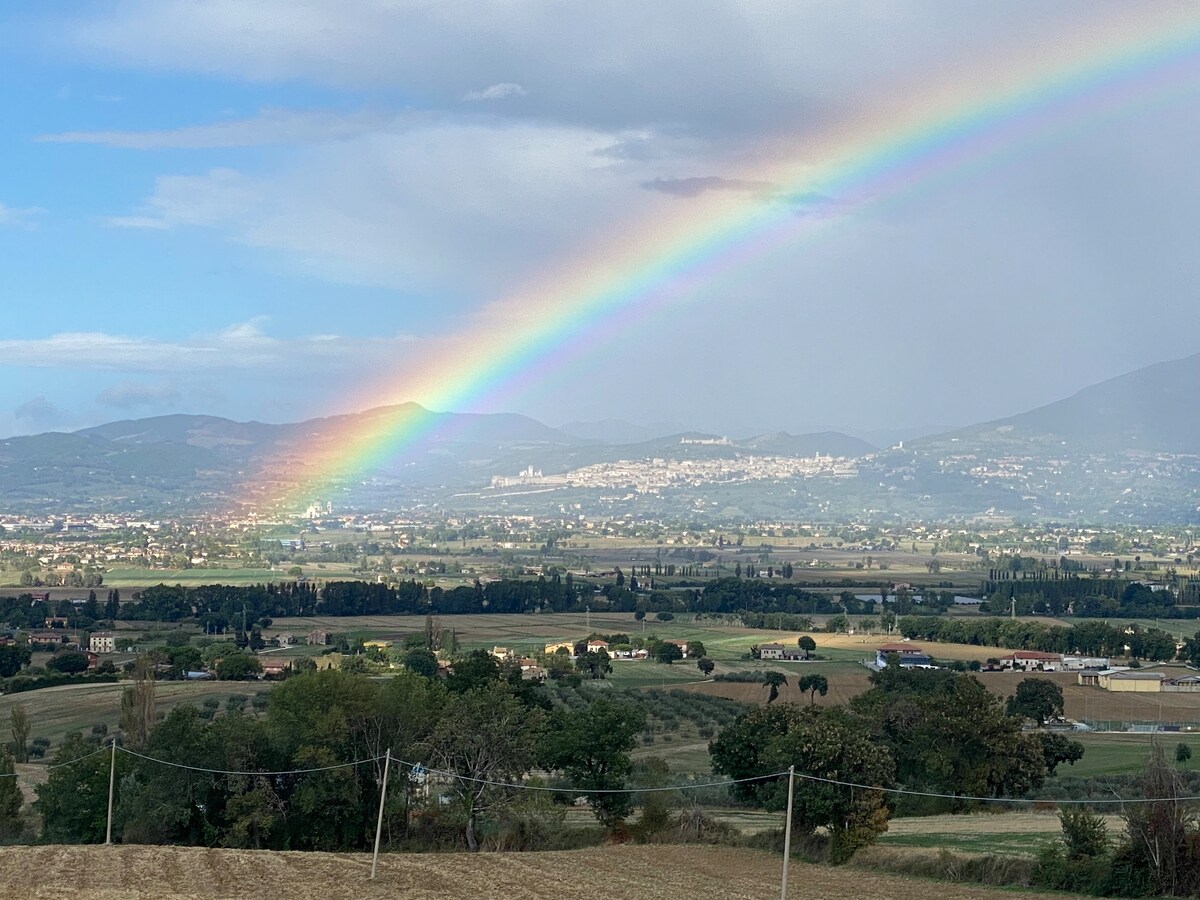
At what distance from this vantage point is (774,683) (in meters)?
57.2

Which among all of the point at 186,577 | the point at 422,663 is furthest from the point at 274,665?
the point at 186,577

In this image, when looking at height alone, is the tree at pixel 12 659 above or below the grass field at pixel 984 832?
below

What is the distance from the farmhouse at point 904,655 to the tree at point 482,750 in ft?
137

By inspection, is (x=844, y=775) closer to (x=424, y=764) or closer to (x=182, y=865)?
(x=424, y=764)

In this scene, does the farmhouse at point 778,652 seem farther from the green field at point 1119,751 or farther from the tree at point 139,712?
the tree at point 139,712

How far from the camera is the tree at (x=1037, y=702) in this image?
162 feet

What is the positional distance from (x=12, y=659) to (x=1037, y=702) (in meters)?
44.0

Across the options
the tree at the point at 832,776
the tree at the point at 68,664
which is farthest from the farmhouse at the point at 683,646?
the tree at the point at 832,776

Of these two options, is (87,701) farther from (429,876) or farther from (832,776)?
(429,876)

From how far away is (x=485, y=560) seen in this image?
6752 inches

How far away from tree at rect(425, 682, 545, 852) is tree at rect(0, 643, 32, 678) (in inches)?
1622

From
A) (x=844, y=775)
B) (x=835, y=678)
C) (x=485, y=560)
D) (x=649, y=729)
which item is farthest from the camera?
(x=485, y=560)

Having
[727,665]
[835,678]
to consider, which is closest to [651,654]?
[727,665]

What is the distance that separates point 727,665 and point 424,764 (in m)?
43.2
